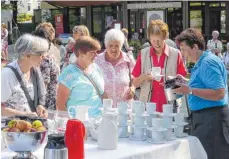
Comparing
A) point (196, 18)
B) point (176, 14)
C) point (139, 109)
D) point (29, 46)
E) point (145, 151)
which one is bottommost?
point (145, 151)

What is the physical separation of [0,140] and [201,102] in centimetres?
175

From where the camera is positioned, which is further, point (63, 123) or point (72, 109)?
point (72, 109)

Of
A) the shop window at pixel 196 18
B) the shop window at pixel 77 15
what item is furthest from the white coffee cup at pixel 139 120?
the shop window at pixel 77 15

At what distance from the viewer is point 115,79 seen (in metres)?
4.67

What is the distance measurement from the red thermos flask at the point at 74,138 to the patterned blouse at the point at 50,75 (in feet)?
7.10

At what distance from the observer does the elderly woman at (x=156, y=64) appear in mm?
4559

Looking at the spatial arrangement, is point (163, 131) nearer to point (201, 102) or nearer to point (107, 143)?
point (107, 143)

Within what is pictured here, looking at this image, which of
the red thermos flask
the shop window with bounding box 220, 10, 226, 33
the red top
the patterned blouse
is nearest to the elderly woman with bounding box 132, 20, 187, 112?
the red top

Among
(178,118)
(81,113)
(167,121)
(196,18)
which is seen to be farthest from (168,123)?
(196,18)

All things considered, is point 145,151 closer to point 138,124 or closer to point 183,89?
point 138,124

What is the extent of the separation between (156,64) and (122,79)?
0.35 m

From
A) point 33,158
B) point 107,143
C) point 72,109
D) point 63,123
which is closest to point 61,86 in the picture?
point 72,109

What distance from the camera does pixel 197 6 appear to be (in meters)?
26.1

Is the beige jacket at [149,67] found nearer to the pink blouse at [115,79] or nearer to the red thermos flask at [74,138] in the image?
the pink blouse at [115,79]
